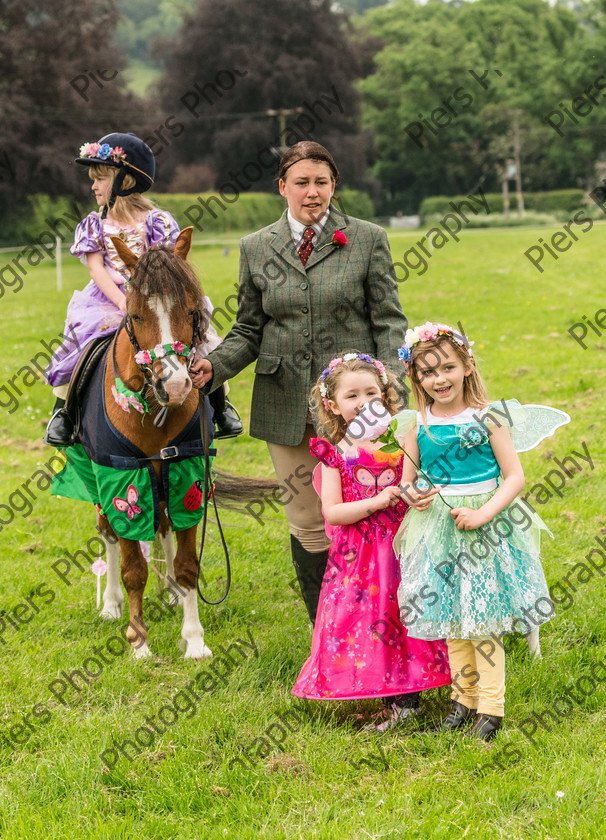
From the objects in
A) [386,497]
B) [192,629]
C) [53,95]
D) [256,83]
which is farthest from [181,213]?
[386,497]

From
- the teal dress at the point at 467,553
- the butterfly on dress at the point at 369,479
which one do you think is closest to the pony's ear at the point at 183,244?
the butterfly on dress at the point at 369,479

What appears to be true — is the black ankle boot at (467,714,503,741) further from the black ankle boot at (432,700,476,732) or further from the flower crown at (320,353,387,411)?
the flower crown at (320,353,387,411)

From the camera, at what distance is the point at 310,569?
448cm

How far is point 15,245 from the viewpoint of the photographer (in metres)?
34.7

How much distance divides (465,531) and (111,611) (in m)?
2.67

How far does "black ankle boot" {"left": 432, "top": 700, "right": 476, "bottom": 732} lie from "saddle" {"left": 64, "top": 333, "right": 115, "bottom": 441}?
8.84 feet

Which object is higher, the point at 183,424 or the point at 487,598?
the point at 183,424

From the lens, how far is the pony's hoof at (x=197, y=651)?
4676 mm

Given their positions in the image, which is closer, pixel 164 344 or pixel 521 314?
pixel 164 344

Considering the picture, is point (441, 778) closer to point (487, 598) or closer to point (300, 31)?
point (487, 598)

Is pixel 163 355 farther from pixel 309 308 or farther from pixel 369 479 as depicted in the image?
pixel 369 479

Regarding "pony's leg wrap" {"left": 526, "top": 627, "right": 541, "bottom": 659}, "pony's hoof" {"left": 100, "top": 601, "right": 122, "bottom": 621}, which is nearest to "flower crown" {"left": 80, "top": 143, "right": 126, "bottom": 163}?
"pony's hoof" {"left": 100, "top": 601, "right": 122, "bottom": 621}

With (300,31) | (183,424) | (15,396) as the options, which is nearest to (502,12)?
(300,31)

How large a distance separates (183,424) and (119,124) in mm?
33585
